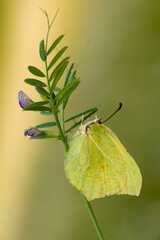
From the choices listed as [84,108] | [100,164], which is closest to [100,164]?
[100,164]

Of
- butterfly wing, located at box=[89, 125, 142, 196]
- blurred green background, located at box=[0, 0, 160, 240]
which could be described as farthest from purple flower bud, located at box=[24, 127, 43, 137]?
blurred green background, located at box=[0, 0, 160, 240]

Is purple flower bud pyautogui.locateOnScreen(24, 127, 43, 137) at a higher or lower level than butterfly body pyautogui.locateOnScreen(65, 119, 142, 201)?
higher

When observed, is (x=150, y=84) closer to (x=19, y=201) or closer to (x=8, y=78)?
(x=8, y=78)

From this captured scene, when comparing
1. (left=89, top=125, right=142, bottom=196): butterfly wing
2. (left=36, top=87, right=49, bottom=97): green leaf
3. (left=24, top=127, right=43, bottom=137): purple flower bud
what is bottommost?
(left=89, top=125, right=142, bottom=196): butterfly wing

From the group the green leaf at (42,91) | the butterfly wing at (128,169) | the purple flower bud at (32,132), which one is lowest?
the butterfly wing at (128,169)

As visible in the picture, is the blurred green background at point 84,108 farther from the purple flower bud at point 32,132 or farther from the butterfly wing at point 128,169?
the purple flower bud at point 32,132

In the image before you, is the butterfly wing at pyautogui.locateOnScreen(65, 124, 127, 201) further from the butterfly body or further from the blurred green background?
the blurred green background

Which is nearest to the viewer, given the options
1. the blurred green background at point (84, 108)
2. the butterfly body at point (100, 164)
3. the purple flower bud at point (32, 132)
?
the purple flower bud at point (32, 132)

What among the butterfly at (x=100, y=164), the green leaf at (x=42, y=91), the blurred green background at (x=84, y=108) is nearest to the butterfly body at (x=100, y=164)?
the butterfly at (x=100, y=164)

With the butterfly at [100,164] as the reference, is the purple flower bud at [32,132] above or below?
above
